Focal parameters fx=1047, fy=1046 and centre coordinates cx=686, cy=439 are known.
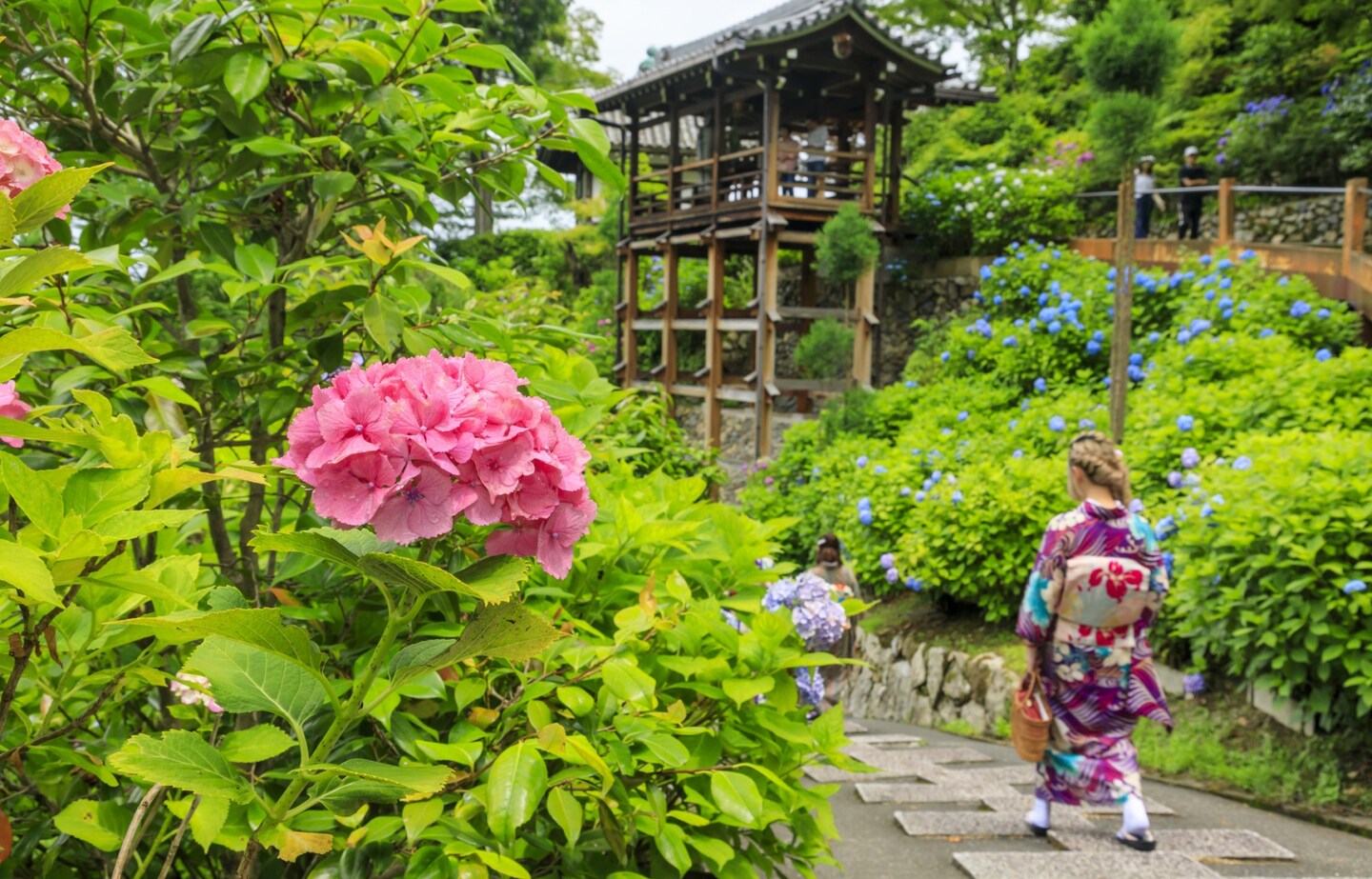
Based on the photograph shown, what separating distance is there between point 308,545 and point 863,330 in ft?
38.8

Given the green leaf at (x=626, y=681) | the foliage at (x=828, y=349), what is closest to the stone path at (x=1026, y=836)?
the green leaf at (x=626, y=681)

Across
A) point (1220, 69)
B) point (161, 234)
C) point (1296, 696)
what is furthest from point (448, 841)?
point (1220, 69)

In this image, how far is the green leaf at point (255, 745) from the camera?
110 centimetres

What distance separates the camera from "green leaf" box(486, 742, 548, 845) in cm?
108

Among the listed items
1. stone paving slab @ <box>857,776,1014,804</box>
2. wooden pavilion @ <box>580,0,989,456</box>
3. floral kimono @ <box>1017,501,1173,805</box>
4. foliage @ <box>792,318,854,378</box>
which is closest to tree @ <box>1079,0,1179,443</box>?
foliage @ <box>792,318,854,378</box>

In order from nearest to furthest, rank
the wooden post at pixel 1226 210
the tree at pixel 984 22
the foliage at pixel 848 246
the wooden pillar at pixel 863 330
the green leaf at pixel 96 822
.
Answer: the green leaf at pixel 96 822 → the wooden post at pixel 1226 210 → the foliage at pixel 848 246 → the wooden pillar at pixel 863 330 → the tree at pixel 984 22

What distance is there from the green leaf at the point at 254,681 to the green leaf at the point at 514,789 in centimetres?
20

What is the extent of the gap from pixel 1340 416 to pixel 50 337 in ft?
22.7

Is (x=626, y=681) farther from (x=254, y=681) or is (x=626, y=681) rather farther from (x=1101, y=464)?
(x=1101, y=464)

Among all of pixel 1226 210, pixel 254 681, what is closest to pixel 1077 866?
pixel 254 681

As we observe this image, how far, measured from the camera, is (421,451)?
91cm

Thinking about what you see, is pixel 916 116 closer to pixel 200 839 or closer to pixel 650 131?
pixel 650 131

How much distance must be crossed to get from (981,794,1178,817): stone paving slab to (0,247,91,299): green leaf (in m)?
3.90

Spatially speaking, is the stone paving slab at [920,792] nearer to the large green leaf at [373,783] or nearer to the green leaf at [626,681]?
the green leaf at [626,681]
